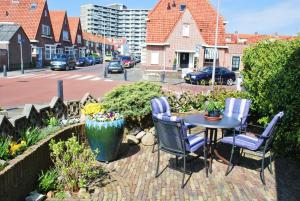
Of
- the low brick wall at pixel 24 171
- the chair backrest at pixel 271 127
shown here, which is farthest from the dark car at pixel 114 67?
the chair backrest at pixel 271 127

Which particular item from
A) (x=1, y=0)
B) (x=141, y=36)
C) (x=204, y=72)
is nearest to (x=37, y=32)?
(x=1, y=0)

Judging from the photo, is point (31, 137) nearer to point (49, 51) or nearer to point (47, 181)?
point (47, 181)

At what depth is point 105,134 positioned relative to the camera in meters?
6.07

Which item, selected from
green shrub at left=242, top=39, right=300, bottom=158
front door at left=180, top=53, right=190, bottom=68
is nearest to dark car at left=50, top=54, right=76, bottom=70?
front door at left=180, top=53, right=190, bottom=68

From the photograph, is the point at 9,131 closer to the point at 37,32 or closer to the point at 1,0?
the point at 37,32

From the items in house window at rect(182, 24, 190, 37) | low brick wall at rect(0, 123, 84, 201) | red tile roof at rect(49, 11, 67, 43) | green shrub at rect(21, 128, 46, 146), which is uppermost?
red tile roof at rect(49, 11, 67, 43)

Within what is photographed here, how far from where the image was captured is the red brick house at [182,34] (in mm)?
36719

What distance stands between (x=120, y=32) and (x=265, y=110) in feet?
569

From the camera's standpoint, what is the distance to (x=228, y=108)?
757 centimetres

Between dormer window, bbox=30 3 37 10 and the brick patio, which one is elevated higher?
dormer window, bbox=30 3 37 10

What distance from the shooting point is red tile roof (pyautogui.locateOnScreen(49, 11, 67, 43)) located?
49.3 metres

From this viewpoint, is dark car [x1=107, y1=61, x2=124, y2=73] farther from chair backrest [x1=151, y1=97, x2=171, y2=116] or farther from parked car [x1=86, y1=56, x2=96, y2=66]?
chair backrest [x1=151, y1=97, x2=171, y2=116]

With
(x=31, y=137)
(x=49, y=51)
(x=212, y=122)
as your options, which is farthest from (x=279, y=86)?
(x=49, y=51)

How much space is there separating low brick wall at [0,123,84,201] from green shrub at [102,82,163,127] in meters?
2.10
